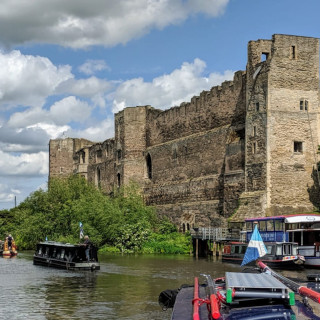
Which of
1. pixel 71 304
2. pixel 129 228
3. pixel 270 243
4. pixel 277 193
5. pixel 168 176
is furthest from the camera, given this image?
pixel 168 176

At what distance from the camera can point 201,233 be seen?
1801 inches

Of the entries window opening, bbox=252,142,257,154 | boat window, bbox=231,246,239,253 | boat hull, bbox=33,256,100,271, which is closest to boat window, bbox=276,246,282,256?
boat window, bbox=231,246,239,253

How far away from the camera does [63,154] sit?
3322 inches

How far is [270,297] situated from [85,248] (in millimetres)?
21882

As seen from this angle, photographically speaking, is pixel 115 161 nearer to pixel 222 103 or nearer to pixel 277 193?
pixel 222 103

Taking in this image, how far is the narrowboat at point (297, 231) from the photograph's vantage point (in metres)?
35.0

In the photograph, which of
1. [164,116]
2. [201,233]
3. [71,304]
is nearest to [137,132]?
[164,116]

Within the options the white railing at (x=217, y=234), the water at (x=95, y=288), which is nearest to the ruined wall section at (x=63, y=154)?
the white railing at (x=217, y=234)

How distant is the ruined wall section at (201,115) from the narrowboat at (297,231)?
43.2 feet

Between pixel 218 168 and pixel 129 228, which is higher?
pixel 218 168

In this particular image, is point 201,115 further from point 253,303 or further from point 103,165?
point 253,303

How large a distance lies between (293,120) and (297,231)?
10.2 meters

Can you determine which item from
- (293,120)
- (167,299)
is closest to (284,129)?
(293,120)

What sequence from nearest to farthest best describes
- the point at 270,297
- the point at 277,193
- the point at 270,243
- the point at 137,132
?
1. the point at 270,297
2. the point at 270,243
3. the point at 277,193
4. the point at 137,132
